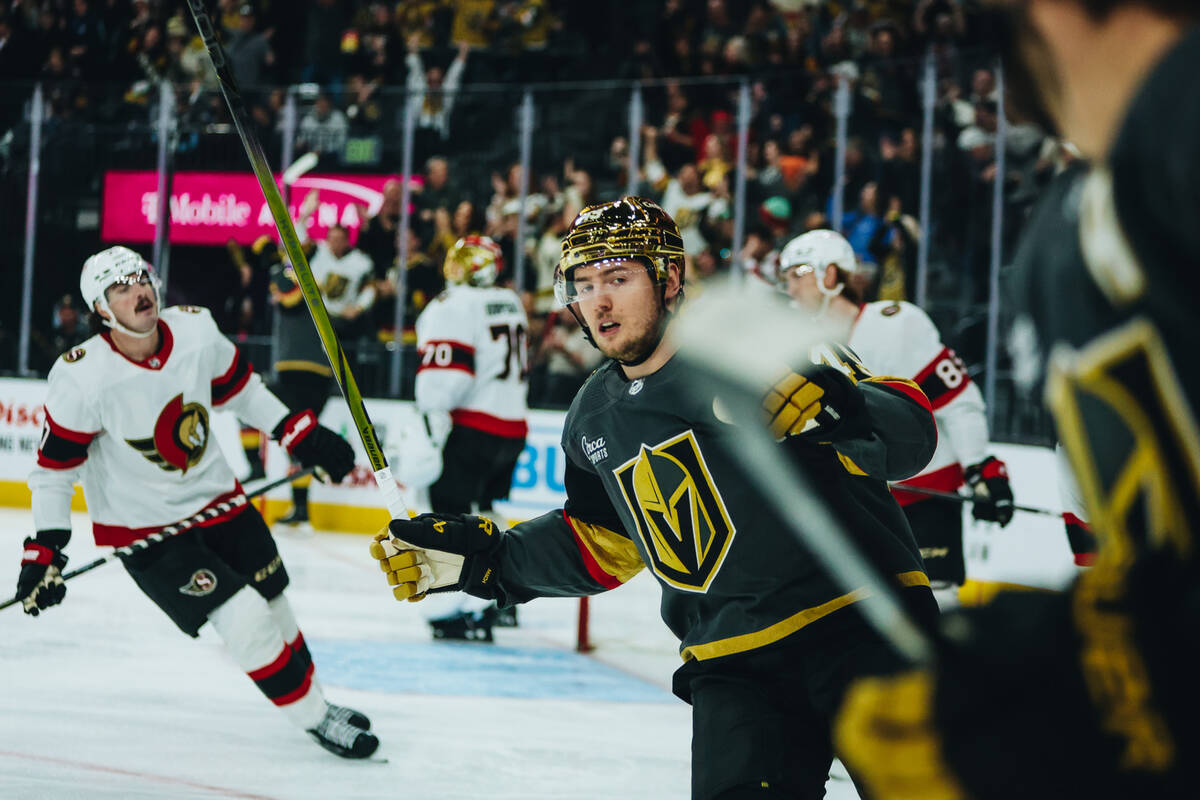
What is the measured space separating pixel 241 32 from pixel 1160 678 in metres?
10.3

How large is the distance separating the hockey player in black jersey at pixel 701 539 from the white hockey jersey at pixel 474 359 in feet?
10.4

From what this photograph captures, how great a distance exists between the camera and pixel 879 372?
160 inches

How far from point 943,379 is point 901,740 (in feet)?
11.6

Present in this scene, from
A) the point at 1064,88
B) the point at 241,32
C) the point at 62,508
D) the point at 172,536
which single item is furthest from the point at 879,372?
the point at 241,32

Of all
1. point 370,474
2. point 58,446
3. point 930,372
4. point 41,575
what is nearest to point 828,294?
point 930,372

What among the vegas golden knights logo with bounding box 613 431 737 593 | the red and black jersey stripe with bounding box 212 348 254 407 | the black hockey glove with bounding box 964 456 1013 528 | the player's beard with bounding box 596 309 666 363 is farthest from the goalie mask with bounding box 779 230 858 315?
the vegas golden knights logo with bounding box 613 431 737 593

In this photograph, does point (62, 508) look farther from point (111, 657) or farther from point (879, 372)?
point (879, 372)

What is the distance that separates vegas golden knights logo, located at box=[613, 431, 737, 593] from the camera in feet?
6.63

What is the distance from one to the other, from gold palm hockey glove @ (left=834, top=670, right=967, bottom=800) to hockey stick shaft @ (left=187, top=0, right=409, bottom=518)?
164 centimetres

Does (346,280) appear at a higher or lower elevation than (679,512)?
higher

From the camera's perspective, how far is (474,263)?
5.46 metres

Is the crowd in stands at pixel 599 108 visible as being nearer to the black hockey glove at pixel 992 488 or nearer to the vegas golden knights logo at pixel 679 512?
the black hockey glove at pixel 992 488

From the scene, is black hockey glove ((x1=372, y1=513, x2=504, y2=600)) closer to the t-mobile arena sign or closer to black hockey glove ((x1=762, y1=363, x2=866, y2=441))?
black hockey glove ((x1=762, y1=363, x2=866, y2=441))

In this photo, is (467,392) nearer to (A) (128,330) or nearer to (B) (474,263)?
(B) (474,263)
